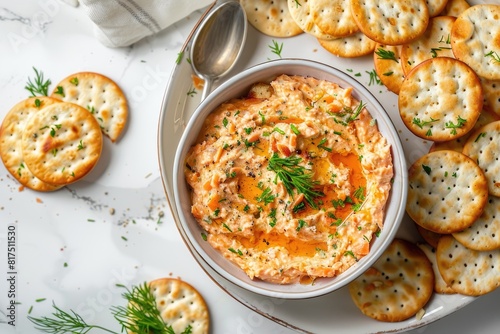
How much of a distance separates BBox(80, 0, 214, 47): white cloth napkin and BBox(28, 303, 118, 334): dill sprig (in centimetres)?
172

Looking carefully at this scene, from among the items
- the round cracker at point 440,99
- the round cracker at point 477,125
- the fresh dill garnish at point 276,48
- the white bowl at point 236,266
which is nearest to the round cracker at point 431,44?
the round cracker at point 440,99

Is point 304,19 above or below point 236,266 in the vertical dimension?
above

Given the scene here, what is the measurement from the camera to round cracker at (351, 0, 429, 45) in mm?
3332

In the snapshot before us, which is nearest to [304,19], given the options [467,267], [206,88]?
[206,88]

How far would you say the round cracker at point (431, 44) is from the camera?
3.42 m

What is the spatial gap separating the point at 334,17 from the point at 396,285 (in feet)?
5.28

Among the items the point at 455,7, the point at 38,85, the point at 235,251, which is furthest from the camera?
the point at 38,85

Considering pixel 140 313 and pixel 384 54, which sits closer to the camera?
pixel 384 54

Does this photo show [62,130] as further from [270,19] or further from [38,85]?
[270,19]

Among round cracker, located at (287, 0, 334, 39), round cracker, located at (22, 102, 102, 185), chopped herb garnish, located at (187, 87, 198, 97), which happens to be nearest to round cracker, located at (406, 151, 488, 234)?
round cracker, located at (287, 0, 334, 39)

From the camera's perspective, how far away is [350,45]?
11.3 ft

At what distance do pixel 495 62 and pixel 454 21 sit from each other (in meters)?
0.33

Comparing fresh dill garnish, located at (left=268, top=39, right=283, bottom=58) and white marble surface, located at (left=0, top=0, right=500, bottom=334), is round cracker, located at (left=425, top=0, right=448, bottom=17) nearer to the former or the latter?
fresh dill garnish, located at (left=268, top=39, right=283, bottom=58)

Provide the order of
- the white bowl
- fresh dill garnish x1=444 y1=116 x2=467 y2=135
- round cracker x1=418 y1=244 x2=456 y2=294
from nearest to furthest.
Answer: the white bowl, fresh dill garnish x1=444 y1=116 x2=467 y2=135, round cracker x1=418 y1=244 x2=456 y2=294
